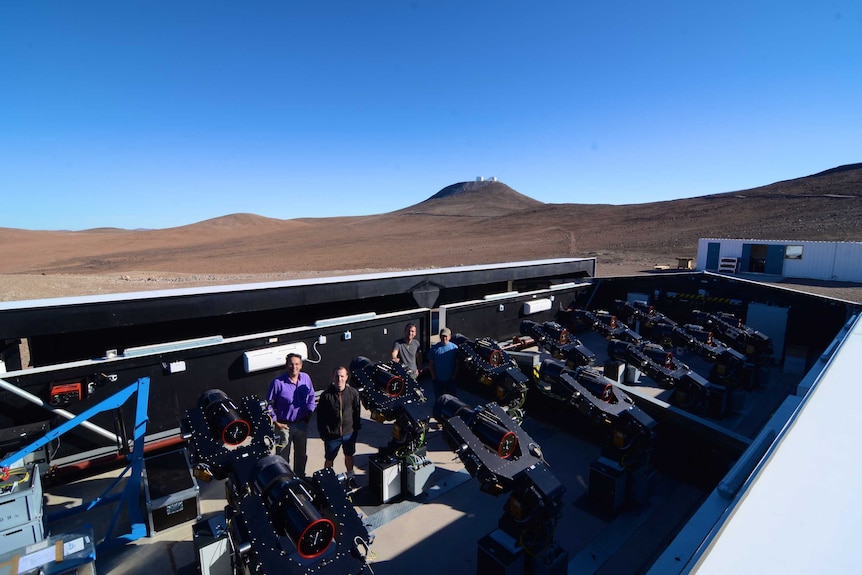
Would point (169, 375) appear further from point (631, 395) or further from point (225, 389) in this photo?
point (631, 395)

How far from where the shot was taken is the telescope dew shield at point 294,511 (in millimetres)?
2916

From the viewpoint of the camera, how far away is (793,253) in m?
18.0

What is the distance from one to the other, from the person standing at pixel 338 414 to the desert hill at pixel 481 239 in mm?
23997

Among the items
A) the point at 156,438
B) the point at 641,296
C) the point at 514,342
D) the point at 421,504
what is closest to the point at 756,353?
the point at 641,296

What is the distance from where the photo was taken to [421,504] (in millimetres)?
5629

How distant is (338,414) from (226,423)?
149 centimetres

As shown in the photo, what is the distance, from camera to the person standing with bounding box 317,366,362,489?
5371mm

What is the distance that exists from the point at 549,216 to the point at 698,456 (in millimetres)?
62758

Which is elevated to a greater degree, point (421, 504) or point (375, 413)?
point (375, 413)

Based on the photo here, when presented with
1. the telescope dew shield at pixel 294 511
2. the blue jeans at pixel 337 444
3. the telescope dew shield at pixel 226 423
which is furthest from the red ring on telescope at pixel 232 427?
the blue jeans at pixel 337 444

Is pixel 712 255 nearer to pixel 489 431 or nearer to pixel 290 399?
pixel 489 431

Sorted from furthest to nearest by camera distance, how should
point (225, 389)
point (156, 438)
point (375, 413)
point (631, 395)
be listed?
point (225, 389) → point (156, 438) → point (631, 395) → point (375, 413)

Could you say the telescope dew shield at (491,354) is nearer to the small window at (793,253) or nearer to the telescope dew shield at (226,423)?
the telescope dew shield at (226,423)

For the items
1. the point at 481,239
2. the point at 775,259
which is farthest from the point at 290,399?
the point at 481,239
